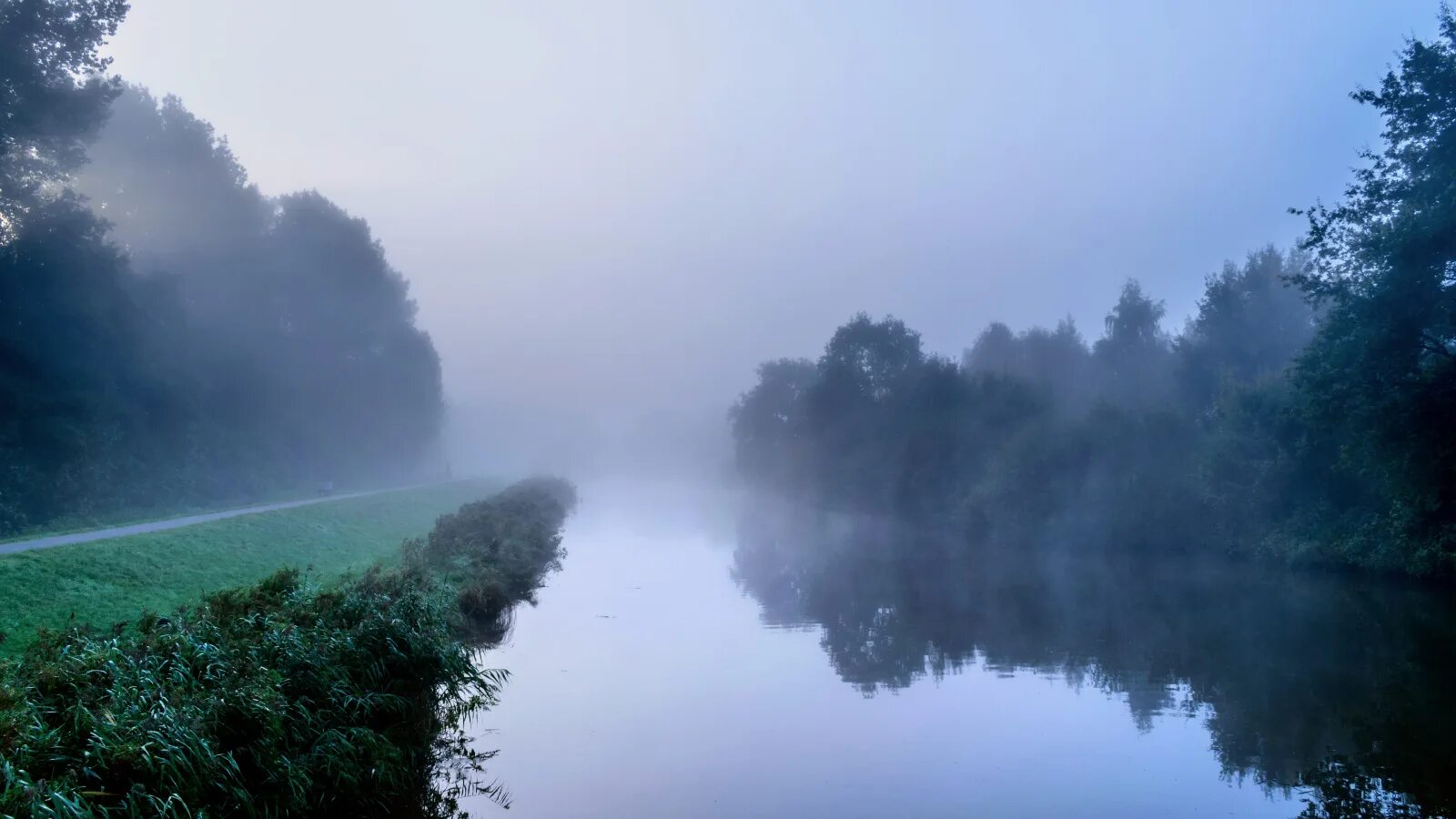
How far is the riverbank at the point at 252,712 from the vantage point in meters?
7.14

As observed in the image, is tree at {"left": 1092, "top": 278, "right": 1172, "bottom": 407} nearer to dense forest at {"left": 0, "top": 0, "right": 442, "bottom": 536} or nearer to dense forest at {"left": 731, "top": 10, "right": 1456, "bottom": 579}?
dense forest at {"left": 731, "top": 10, "right": 1456, "bottom": 579}

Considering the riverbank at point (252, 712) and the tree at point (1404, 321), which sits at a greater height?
the tree at point (1404, 321)

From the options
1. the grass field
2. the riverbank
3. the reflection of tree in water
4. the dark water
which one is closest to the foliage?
the dark water

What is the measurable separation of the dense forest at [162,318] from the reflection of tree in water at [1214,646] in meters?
24.8

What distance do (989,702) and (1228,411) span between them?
87.3 feet

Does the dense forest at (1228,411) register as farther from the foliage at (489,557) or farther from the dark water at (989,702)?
the foliage at (489,557)

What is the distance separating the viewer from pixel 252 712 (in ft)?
27.7

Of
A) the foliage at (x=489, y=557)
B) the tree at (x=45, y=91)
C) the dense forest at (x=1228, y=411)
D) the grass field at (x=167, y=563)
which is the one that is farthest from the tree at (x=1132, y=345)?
the tree at (x=45, y=91)

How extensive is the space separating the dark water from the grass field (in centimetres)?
601

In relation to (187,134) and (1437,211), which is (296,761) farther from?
(187,134)

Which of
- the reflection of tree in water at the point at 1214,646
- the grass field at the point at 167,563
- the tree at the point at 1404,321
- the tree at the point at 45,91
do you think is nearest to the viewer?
the reflection of tree in water at the point at 1214,646

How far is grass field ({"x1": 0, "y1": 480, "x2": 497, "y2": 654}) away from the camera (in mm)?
14352

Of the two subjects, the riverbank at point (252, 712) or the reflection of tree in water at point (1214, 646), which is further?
the reflection of tree in water at point (1214, 646)

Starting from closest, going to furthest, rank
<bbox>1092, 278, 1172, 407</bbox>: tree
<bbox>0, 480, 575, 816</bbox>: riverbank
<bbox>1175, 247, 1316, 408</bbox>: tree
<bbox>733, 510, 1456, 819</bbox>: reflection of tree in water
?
<bbox>0, 480, 575, 816</bbox>: riverbank, <bbox>733, 510, 1456, 819</bbox>: reflection of tree in water, <bbox>1175, 247, 1316, 408</bbox>: tree, <bbox>1092, 278, 1172, 407</bbox>: tree
